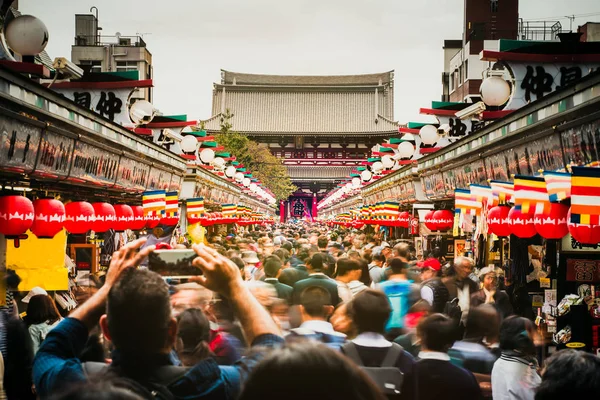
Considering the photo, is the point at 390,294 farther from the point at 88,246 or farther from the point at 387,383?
the point at 88,246

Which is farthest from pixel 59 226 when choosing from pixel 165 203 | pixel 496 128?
pixel 496 128

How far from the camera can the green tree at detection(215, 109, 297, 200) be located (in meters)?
49.8

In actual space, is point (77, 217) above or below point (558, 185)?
below

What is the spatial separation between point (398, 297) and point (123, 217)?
6.09m

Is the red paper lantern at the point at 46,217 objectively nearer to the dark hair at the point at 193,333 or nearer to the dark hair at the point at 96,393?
the dark hair at the point at 193,333

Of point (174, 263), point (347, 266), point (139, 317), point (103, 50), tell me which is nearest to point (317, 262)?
point (347, 266)

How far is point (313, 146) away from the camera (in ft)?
250

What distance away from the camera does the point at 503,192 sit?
9.17 m

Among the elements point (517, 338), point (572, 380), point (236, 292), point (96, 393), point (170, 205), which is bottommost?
point (517, 338)

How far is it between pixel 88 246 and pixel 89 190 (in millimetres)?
2032

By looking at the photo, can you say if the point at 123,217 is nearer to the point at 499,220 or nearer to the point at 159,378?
the point at 499,220

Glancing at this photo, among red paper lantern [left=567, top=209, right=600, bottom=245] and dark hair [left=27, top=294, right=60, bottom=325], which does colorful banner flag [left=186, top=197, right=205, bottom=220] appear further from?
red paper lantern [left=567, top=209, right=600, bottom=245]

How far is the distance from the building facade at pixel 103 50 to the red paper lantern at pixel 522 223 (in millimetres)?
34669

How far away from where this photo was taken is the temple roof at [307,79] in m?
82.3
